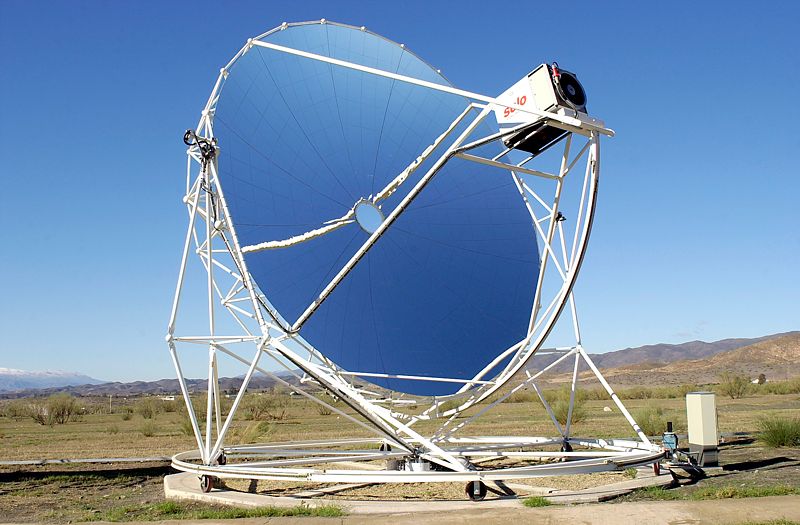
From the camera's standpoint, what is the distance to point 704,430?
16.7 meters

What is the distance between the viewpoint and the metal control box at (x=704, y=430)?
54.6 feet

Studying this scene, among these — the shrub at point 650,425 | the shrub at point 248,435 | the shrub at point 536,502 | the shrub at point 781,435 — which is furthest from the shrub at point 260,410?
the shrub at point 536,502

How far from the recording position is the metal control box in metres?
16.7

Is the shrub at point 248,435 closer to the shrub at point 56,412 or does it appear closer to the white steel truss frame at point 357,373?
the white steel truss frame at point 357,373

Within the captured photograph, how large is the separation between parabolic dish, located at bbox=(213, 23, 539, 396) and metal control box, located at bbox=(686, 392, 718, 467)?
5.35 meters

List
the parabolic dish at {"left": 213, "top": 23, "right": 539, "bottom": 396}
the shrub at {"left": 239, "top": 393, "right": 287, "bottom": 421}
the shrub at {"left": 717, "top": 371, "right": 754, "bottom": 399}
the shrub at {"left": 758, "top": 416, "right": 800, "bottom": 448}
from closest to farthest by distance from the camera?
1. the parabolic dish at {"left": 213, "top": 23, "right": 539, "bottom": 396}
2. the shrub at {"left": 758, "top": 416, "right": 800, "bottom": 448}
3. the shrub at {"left": 239, "top": 393, "right": 287, "bottom": 421}
4. the shrub at {"left": 717, "top": 371, "right": 754, "bottom": 399}

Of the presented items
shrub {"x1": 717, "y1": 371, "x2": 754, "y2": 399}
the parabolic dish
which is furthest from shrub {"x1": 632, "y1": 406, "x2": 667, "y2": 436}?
shrub {"x1": 717, "y1": 371, "x2": 754, "y2": 399}

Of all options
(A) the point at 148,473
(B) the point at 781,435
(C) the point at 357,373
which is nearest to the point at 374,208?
(C) the point at 357,373

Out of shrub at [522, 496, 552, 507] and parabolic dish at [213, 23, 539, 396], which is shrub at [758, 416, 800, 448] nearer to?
parabolic dish at [213, 23, 539, 396]

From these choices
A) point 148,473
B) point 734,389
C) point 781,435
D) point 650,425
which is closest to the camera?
point 148,473

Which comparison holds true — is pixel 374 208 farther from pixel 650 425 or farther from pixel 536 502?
pixel 650 425

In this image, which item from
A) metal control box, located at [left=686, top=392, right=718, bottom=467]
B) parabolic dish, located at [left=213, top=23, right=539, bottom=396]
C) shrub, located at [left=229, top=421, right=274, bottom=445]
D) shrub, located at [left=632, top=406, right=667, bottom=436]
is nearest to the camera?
parabolic dish, located at [left=213, top=23, right=539, bottom=396]

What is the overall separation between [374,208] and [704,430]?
11.2 meters

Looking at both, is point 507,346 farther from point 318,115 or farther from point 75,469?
point 75,469
